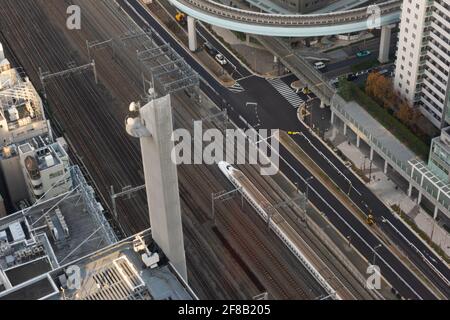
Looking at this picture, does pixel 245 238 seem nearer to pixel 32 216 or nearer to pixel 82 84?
pixel 32 216

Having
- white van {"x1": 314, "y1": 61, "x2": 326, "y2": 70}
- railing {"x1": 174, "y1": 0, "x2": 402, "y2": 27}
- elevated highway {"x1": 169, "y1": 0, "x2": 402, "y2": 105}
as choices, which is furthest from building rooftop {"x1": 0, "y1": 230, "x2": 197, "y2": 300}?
white van {"x1": 314, "y1": 61, "x2": 326, "y2": 70}

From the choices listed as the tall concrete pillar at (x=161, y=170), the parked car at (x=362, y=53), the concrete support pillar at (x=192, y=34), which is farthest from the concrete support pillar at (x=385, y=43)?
the tall concrete pillar at (x=161, y=170)

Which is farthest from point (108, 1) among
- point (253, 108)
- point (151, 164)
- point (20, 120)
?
point (151, 164)

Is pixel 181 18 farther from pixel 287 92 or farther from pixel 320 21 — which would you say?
pixel 320 21

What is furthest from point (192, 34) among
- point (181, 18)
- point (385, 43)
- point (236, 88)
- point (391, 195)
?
point (391, 195)

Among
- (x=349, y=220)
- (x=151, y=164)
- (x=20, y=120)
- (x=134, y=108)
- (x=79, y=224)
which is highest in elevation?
(x=134, y=108)

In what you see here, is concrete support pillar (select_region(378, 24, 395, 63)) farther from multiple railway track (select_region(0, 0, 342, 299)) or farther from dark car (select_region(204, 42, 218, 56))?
multiple railway track (select_region(0, 0, 342, 299))

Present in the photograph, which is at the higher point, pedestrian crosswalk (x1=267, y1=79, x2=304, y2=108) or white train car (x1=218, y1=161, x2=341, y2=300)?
pedestrian crosswalk (x1=267, y1=79, x2=304, y2=108)
